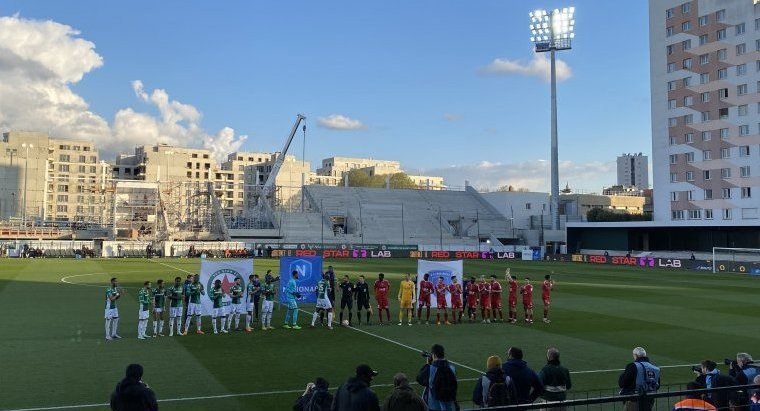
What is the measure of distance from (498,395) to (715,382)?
11.6 feet

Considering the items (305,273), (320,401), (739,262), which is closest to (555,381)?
(320,401)

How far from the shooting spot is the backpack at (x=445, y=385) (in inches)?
356

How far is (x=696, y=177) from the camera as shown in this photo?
78.6 m

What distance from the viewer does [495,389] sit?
8703mm

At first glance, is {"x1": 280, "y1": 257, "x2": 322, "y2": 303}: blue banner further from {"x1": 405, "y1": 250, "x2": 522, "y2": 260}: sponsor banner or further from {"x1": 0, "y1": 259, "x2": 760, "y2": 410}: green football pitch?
{"x1": 405, "y1": 250, "x2": 522, "y2": 260}: sponsor banner

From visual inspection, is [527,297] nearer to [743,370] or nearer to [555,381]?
[743,370]

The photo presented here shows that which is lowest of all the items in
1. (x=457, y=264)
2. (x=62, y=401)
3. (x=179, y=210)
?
(x=62, y=401)

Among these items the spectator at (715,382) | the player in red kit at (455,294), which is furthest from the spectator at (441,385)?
the player in red kit at (455,294)

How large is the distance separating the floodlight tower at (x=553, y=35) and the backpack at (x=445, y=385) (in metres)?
80.1

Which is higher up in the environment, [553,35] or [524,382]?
[553,35]

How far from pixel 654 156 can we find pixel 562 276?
141 feet

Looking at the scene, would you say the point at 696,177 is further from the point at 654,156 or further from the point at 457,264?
the point at 457,264

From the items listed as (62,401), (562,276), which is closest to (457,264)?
(62,401)

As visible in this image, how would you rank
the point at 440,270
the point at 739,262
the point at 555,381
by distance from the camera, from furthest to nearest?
the point at 739,262 → the point at 440,270 → the point at 555,381
